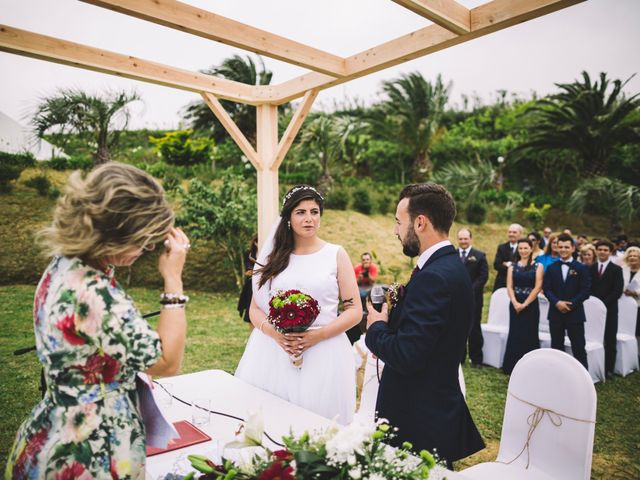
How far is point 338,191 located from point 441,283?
46.9 feet

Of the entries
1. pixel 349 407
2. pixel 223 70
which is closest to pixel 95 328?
pixel 349 407

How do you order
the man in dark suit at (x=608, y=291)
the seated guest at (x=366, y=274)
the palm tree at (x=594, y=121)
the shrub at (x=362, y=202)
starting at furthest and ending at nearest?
the palm tree at (x=594, y=121) → the shrub at (x=362, y=202) → the seated guest at (x=366, y=274) → the man in dark suit at (x=608, y=291)

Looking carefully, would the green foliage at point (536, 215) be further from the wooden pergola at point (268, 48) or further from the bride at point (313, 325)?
the bride at point (313, 325)

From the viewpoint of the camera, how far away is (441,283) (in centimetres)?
192

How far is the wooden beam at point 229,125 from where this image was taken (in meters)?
5.46

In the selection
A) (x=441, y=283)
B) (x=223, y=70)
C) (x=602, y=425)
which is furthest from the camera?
(x=223, y=70)

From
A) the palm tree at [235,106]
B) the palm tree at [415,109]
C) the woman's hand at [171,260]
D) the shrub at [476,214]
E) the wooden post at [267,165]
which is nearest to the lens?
the woman's hand at [171,260]

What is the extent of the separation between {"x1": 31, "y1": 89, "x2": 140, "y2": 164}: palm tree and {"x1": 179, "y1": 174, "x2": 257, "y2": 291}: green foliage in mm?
2369

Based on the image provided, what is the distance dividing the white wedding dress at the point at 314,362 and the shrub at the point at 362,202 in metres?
13.0

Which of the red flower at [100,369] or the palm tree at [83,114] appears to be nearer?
the red flower at [100,369]

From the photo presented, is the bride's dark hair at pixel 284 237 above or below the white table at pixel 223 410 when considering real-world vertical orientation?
above

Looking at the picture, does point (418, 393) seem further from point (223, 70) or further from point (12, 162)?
point (12, 162)

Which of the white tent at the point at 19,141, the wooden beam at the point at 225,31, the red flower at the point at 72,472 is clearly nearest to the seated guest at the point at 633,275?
the wooden beam at the point at 225,31

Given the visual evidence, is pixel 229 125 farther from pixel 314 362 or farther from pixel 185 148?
pixel 185 148
